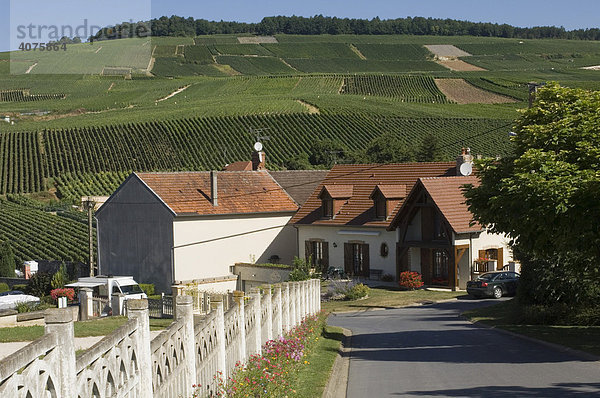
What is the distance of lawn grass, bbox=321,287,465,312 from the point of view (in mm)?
36750

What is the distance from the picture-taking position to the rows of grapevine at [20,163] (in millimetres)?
80375

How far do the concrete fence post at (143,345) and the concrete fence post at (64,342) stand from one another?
5.96 feet

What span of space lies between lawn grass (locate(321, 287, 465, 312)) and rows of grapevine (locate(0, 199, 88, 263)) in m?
20.7

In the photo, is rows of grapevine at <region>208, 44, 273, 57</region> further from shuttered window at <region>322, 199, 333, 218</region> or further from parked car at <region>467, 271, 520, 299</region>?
parked car at <region>467, 271, 520, 299</region>

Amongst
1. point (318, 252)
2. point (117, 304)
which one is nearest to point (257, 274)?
point (318, 252)

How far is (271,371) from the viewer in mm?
12891

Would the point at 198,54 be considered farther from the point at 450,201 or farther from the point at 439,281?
the point at 439,281

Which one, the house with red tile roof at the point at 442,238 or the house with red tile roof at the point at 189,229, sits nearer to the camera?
the house with red tile roof at the point at 442,238

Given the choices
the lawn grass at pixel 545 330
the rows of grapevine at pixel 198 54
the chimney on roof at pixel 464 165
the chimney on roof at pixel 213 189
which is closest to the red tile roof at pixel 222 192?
the chimney on roof at pixel 213 189

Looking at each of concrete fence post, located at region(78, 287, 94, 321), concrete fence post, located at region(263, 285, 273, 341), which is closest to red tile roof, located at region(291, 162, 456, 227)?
concrete fence post, located at region(78, 287, 94, 321)

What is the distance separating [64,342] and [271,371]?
784 cm

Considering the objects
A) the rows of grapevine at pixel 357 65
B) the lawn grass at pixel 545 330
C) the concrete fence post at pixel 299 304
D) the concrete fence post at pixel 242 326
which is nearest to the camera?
the concrete fence post at pixel 242 326

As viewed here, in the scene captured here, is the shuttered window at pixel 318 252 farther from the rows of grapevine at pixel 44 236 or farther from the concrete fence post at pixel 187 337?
the concrete fence post at pixel 187 337

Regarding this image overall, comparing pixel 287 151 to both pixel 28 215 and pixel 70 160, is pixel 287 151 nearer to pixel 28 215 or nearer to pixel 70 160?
pixel 70 160
